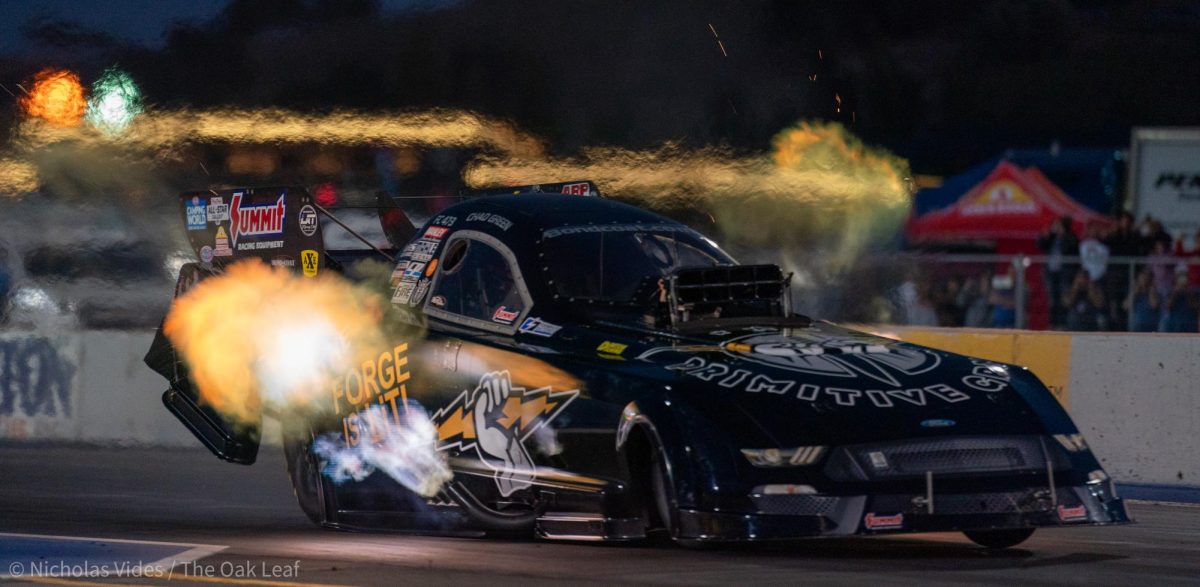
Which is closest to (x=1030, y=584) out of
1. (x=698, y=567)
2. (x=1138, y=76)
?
(x=698, y=567)

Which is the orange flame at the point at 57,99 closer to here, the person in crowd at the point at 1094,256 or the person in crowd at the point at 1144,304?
the person in crowd at the point at 1094,256

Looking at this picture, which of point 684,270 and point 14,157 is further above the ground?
point 14,157

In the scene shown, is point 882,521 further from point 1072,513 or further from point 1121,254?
point 1121,254

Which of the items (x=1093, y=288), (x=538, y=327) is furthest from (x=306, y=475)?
(x=1093, y=288)

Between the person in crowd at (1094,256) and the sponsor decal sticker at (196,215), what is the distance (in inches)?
365

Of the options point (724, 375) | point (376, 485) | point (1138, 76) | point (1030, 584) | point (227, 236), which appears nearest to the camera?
point (1030, 584)

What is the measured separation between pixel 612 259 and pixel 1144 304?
31.0 ft

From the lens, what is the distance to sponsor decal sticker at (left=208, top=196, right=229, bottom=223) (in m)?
10.7

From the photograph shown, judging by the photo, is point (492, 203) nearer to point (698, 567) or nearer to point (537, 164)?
point (698, 567)

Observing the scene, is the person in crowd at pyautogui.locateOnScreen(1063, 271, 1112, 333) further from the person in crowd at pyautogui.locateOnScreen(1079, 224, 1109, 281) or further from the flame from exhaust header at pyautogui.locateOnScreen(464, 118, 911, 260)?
the flame from exhaust header at pyautogui.locateOnScreen(464, 118, 911, 260)

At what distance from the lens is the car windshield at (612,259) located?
859 cm

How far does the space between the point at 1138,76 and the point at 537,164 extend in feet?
35.6

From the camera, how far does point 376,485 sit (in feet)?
29.7

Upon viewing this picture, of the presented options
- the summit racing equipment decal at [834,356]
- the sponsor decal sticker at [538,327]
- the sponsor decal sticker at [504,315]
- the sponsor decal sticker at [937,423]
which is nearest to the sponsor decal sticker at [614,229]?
the sponsor decal sticker at [504,315]
